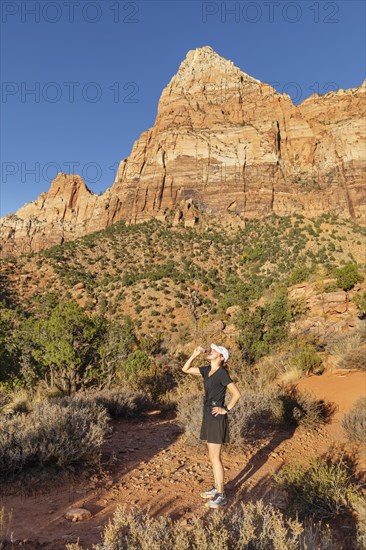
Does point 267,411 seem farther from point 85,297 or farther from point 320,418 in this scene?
point 85,297

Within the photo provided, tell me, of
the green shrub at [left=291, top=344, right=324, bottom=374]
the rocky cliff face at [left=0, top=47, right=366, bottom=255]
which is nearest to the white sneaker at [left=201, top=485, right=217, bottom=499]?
the green shrub at [left=291, top=344, right=324, bottom=374]

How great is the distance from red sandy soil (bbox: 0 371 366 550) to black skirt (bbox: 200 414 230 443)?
0.65 meters

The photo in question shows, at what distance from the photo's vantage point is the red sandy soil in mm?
3482

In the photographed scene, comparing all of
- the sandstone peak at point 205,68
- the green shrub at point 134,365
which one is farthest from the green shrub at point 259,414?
the sandstone peak at point 205,68

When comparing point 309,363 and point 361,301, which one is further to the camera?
point 361,301

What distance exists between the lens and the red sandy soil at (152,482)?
11.4ft

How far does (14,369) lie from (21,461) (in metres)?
8.30

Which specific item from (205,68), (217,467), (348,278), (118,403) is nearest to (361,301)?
(348,278)

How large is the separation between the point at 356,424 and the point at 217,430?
3.10m

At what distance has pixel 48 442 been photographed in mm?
4773

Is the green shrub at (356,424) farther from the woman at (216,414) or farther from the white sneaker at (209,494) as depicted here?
the white sneaker at (209,494)

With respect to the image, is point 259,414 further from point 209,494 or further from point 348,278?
point 348,278

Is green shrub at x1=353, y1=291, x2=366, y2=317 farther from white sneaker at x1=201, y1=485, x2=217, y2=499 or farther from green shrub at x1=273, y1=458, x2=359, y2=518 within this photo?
white sneaker at x1=201, y1=485, x2=217, y2=499

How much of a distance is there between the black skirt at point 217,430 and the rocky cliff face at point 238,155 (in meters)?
52.2
